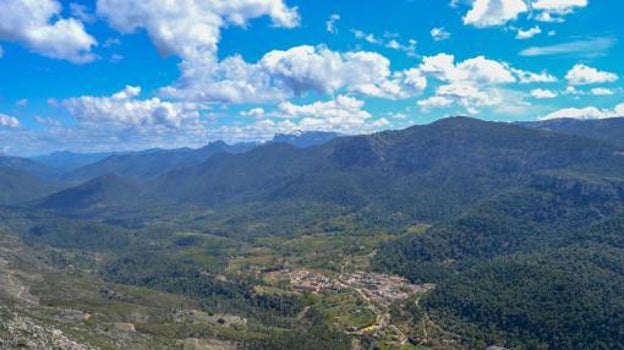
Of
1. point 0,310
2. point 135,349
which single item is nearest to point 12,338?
point 0,310

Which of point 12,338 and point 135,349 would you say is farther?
point 135,349

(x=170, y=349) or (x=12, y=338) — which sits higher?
(x=12, y=338)

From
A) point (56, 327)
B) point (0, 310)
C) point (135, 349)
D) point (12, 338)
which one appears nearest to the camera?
point (12, 338)

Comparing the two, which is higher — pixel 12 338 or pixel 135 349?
pixel 12 338

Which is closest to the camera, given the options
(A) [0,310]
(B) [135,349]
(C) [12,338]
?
(C) [12,338]

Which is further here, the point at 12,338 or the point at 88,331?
the point at 88,331

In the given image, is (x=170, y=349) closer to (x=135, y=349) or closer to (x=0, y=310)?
(x=135, y=349)

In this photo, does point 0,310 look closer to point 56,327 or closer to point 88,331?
point 56,327

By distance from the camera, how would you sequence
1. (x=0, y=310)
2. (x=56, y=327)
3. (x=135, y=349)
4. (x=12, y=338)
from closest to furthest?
(x=12, y=338) → (x=0, y=310) → (x=56, y=327) → (x=135, y=349)

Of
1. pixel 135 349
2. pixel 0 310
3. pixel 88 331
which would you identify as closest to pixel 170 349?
pixel 135 349
